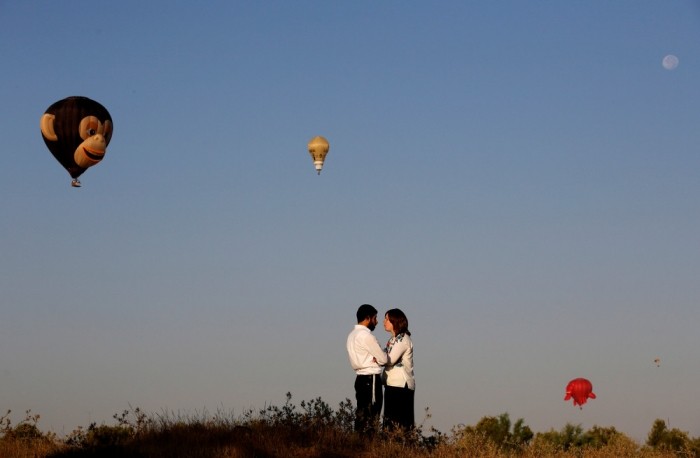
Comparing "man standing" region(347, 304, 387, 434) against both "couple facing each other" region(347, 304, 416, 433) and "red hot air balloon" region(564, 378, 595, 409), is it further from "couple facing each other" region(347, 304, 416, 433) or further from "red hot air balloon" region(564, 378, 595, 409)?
"red hot air balloon" region(564, 378, 595, 409)

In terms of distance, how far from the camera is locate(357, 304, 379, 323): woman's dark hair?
1595 centimetres

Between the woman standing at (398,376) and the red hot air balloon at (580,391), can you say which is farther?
the red hot air balloon at (580,391)

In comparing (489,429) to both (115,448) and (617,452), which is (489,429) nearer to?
(617,452)

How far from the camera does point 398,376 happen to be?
16.2 m

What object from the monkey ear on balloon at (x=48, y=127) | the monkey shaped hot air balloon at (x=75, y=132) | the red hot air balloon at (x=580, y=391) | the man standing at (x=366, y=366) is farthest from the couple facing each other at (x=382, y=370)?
the red hot air balloon at (x=580, y=391)

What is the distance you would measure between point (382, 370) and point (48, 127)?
1556 cm

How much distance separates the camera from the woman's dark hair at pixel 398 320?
A: 52.1 ft

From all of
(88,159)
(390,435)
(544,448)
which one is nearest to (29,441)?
(390,435)

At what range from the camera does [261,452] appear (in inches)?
594

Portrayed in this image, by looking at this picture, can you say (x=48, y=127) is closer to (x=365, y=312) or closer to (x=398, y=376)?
(x=365, y=312)

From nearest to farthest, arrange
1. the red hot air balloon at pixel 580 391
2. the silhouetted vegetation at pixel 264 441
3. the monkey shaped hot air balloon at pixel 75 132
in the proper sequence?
the silhouetted vegetation at pixel 264 441 → the monkey shaped hot air balloon at pixel 75 132 → the red hot air balloon at pixel 580 391

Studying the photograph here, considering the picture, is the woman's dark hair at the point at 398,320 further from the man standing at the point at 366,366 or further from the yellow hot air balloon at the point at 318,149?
the yellow hot air balloon at the point at 318,149

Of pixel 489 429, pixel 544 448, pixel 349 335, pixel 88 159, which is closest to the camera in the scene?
pixel 349 335

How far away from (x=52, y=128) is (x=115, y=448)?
14.7 metres
